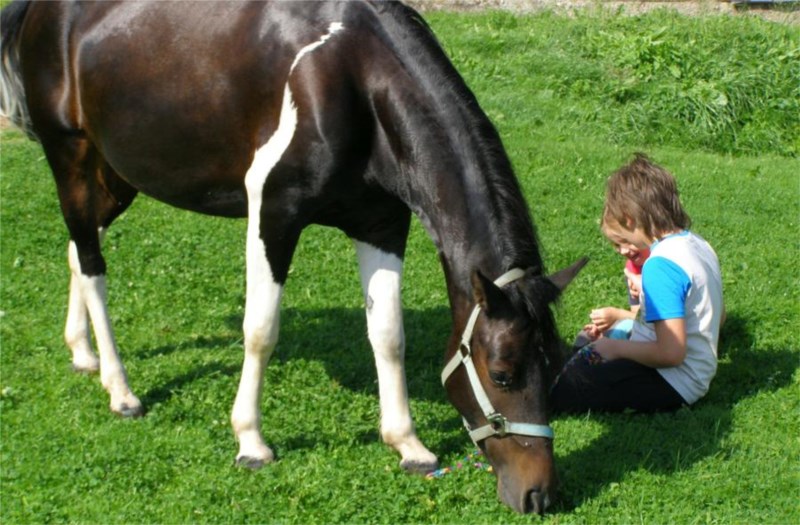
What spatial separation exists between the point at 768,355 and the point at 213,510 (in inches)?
122

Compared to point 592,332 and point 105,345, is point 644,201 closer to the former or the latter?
point 592,332

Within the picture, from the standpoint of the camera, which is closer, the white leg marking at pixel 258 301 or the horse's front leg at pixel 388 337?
the white leg marking at pixel 258 301


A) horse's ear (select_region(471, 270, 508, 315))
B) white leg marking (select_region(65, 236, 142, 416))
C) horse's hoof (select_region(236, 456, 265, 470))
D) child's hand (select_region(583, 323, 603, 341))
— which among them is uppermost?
horse's ear (select_region(471, 270, 508, 315))

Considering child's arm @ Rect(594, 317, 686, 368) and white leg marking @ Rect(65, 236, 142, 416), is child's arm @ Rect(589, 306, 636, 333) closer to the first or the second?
child's arm @ Rect(594, 317, 686, 368)

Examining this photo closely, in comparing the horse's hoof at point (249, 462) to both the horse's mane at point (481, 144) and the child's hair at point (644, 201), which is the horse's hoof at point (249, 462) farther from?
the child's hair at point (644, 201)

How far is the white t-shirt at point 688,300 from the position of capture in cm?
515

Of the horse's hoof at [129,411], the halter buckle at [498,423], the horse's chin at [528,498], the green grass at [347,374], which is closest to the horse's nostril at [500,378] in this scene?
the halter buckle at [498,423]

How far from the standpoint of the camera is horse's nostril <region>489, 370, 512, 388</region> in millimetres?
4195

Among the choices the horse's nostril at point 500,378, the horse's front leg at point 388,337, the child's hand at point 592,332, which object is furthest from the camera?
the child's hand at point 592,332

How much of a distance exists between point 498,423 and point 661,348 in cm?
127

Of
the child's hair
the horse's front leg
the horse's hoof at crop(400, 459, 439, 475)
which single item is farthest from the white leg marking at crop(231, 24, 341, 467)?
the child's hair

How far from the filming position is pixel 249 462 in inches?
192

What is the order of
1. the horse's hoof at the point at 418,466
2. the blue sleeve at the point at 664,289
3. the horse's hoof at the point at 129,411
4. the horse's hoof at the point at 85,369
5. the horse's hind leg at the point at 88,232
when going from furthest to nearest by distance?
1. the horse's hoof at the point at 85,369
2. the horse's hind leg at the point at 88,232
3. the horse's hoof at the point at 129,411
4. the blue sleeve at the point at 664,289
5. the horse's hoof at the point at 418,466

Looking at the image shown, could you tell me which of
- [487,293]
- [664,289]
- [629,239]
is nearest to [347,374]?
[629,239]
